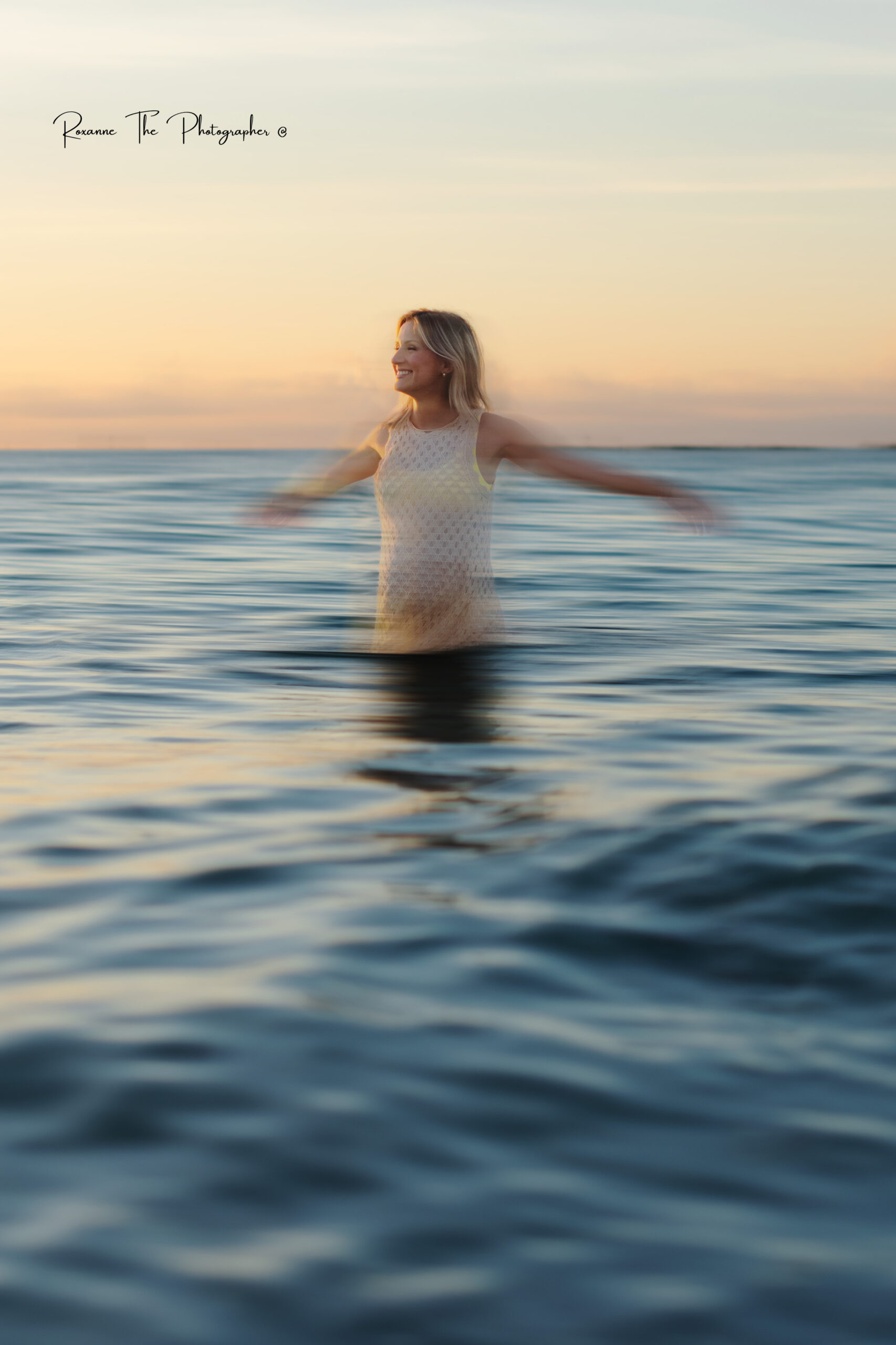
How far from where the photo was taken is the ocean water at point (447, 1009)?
7.62 feet

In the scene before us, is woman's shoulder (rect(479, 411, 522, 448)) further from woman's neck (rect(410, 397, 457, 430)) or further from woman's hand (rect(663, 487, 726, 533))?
woman's hand (rect(663, 487, 726, 533))

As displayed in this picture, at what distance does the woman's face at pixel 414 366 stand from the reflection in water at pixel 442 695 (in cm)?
137

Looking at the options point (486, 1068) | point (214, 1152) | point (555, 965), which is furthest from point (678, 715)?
point (214, 1152)

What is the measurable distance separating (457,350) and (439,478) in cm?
60

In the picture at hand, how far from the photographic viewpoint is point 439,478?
7125 mm

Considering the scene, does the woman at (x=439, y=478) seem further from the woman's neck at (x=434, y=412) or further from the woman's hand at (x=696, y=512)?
the woman's hand at (x=696, y=512)

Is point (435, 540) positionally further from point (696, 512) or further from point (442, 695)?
point (696, 512)

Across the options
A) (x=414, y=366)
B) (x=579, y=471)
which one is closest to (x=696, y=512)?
(x=579, y=471)

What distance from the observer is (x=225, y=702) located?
7207mm

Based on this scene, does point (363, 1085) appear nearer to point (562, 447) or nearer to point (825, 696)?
point (562, 447)

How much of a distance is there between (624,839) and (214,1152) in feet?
7.32

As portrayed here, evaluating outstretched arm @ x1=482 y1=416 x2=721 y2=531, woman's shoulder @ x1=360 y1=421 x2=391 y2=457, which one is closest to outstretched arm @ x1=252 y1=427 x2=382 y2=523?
woman's shoulder @ x1=360 y1=421 x2=391 y2=457

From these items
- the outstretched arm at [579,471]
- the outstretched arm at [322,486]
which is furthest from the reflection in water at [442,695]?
the outstretched arm at [579,471]

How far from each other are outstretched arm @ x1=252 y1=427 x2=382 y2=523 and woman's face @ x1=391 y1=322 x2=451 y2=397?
0.38 m
